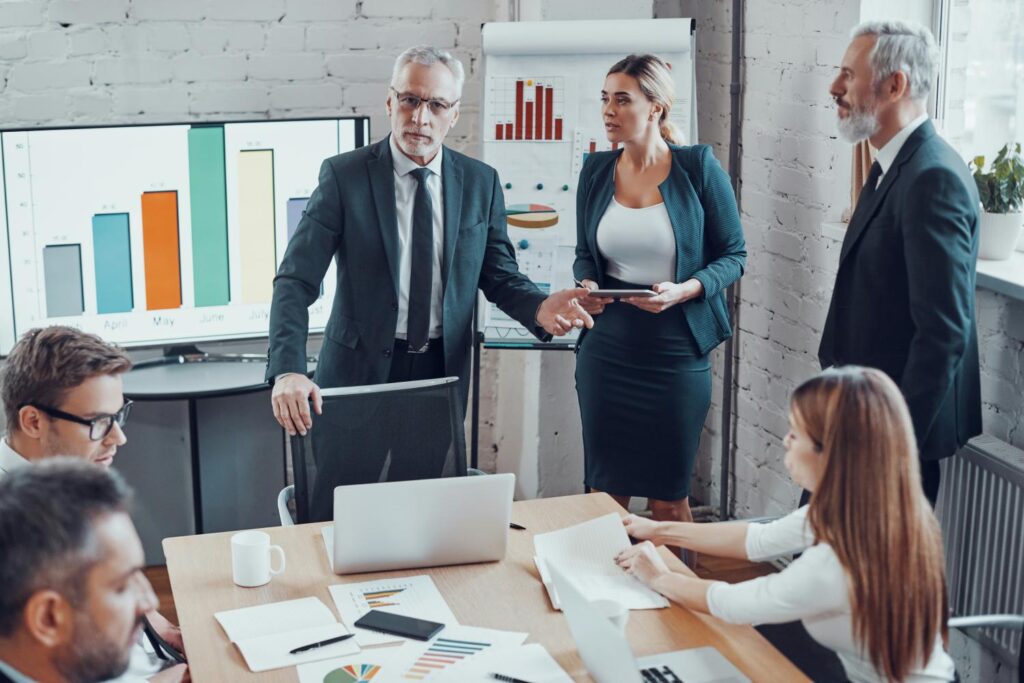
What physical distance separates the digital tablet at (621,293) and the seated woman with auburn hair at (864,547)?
113 cm

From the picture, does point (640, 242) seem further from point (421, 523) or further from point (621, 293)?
point (421, 523)

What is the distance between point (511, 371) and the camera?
13.9ft

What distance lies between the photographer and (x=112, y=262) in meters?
3.62

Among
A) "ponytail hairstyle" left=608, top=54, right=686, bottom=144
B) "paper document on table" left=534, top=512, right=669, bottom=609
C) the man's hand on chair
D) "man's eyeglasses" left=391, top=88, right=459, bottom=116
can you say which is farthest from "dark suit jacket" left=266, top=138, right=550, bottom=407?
"paper document on table" left=534, top=512, right=669, bottom=609

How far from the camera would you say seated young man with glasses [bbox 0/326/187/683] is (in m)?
2.03

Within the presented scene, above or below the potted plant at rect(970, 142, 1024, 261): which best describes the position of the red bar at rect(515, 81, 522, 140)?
above

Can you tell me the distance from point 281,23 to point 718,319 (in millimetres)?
1764

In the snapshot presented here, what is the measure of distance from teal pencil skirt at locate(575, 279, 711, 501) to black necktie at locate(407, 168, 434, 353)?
1.95ft

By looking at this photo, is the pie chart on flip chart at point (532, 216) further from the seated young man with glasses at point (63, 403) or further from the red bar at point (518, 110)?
the seated young man with glasses at point (63, 403)

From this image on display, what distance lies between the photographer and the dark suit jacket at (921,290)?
2395 mm

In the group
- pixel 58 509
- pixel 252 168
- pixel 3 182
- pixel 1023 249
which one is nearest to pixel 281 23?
pixel 252 168

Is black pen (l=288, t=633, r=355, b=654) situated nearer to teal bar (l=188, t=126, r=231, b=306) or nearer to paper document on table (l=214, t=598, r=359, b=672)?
paper document on table (l=214, t=598, r=359, b=672)

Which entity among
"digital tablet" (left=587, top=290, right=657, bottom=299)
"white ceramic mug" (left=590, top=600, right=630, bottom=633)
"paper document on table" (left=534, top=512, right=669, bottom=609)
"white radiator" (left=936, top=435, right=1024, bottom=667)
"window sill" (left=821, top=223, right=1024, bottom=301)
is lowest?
"white radiator" (left=936, top=435, right=1024, bottom=667)

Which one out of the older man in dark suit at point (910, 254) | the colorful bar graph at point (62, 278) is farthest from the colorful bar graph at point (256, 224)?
the older man in dark suit at point (910, 254)
